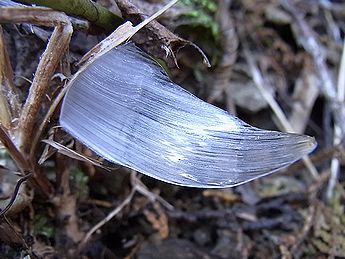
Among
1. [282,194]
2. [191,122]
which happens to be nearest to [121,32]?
[191,122]

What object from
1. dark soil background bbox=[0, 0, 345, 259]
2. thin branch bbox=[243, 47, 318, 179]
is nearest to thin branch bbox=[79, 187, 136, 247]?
dark soil background bbox=[0, 0, 345, 259]

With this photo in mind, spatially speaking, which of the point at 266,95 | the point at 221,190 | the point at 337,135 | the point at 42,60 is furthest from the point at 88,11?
the point at 337,135

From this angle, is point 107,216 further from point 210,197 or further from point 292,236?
point 292,236

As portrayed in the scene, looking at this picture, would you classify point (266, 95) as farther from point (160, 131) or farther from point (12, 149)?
point (12, 149)

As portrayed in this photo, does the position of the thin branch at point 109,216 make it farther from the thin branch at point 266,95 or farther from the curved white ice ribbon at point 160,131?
the thin branch at point 266,95

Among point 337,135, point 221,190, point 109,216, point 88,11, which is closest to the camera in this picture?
point 88,11
